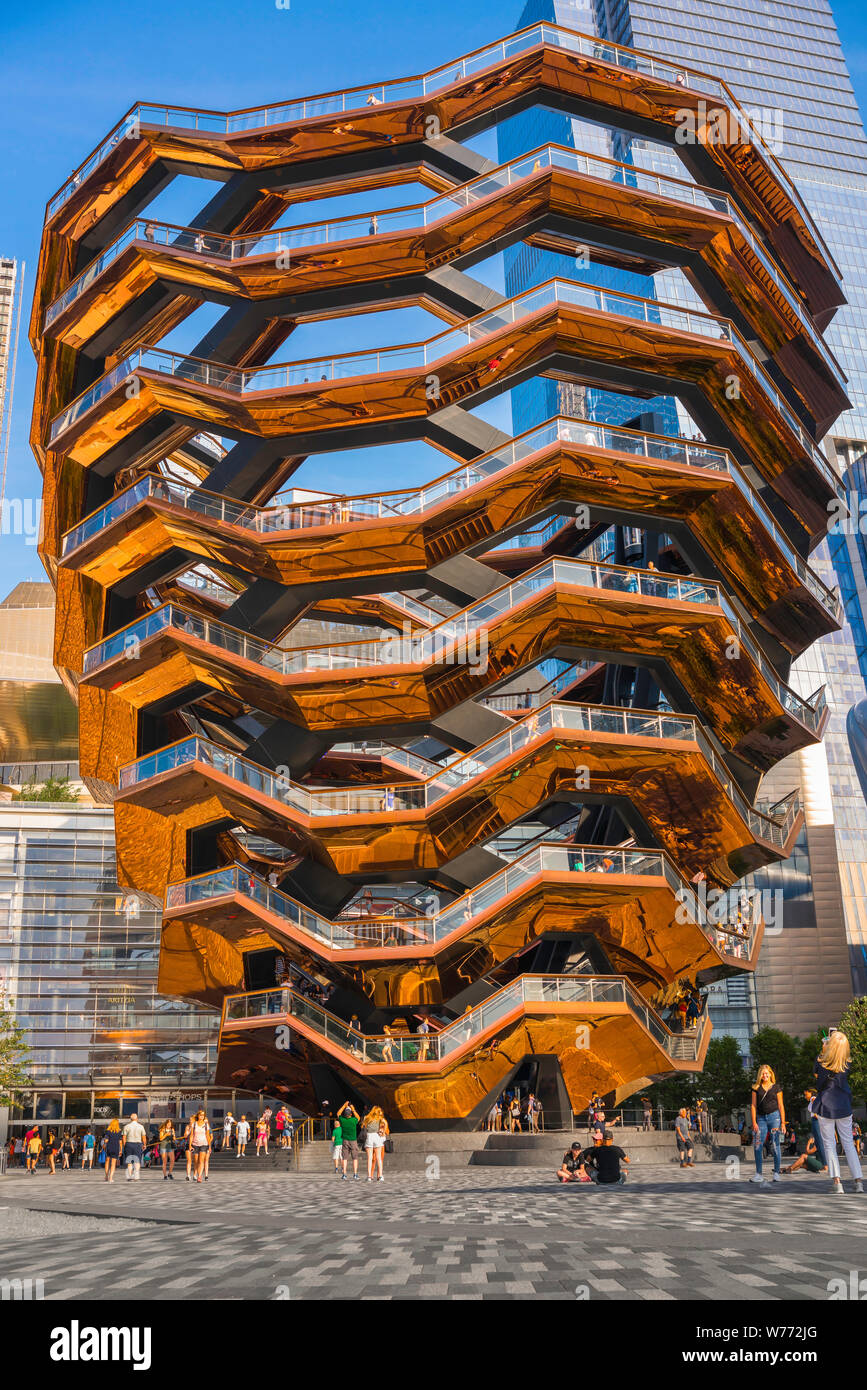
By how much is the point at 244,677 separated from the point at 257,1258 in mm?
27729

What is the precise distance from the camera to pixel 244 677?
1441 inches

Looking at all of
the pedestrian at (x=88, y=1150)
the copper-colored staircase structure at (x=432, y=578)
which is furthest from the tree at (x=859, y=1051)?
the pedestrian at (x=88, y=1150)

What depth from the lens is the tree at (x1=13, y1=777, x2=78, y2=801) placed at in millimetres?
74750

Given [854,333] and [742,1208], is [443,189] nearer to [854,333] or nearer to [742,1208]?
[742,1208]

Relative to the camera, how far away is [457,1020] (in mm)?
32375

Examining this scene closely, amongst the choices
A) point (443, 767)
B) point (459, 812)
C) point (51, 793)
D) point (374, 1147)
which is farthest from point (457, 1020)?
point (51, 793)

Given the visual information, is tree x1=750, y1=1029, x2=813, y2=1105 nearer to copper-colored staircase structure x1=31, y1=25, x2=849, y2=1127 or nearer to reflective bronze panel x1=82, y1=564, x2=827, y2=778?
copper-colored staircase structure x1=31, y1=25, x2=849, y2=1127

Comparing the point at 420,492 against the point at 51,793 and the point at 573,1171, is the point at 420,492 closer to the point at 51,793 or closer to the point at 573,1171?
the point at 573,1171

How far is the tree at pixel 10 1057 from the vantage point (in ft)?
148

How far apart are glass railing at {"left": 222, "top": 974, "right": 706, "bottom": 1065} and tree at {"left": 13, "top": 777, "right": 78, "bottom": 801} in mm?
43299

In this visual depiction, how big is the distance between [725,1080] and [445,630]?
60.7 metres

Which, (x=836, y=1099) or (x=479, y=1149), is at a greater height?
(x=836, y=1099)

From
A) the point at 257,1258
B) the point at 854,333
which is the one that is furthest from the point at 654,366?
the point at 854,333

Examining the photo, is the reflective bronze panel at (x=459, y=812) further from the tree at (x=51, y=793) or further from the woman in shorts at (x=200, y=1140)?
the tree at (x=51, y=793)
